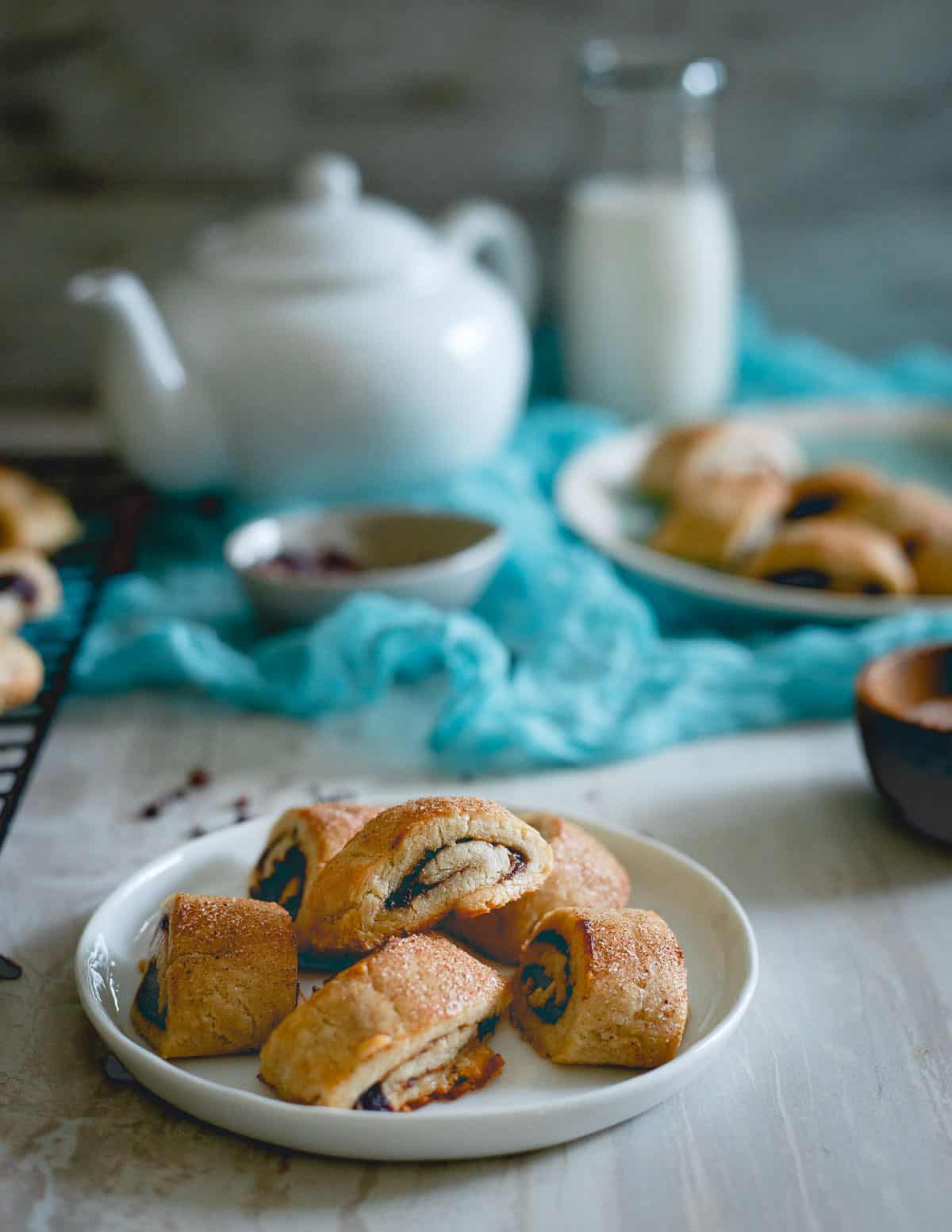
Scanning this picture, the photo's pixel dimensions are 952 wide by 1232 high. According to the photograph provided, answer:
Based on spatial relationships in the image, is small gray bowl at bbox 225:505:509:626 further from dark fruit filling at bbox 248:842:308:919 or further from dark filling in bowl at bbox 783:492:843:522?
dark fruit filling at bbox 248:842:308:919

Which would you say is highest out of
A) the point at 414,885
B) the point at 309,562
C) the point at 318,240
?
the point at 318,240

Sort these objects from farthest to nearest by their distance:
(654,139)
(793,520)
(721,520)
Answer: (654,139), (793,520), (721,520)

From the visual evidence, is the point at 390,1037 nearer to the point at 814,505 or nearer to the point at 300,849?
the point at 300,849

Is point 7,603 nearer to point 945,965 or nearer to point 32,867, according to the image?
point 32,867

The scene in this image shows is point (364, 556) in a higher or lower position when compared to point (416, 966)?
lower

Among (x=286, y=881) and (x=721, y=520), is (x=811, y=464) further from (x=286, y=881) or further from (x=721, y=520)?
(x=286, y=881)

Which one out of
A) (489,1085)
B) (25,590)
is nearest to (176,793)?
(25,590)

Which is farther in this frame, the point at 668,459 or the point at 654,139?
the point at 654,139

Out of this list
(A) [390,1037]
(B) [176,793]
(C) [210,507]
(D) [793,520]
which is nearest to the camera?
(A) [390,1037]

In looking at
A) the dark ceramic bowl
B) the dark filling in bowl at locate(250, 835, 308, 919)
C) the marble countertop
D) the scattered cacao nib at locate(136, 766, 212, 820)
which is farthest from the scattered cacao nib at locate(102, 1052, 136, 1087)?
the dark ceramic bowl
